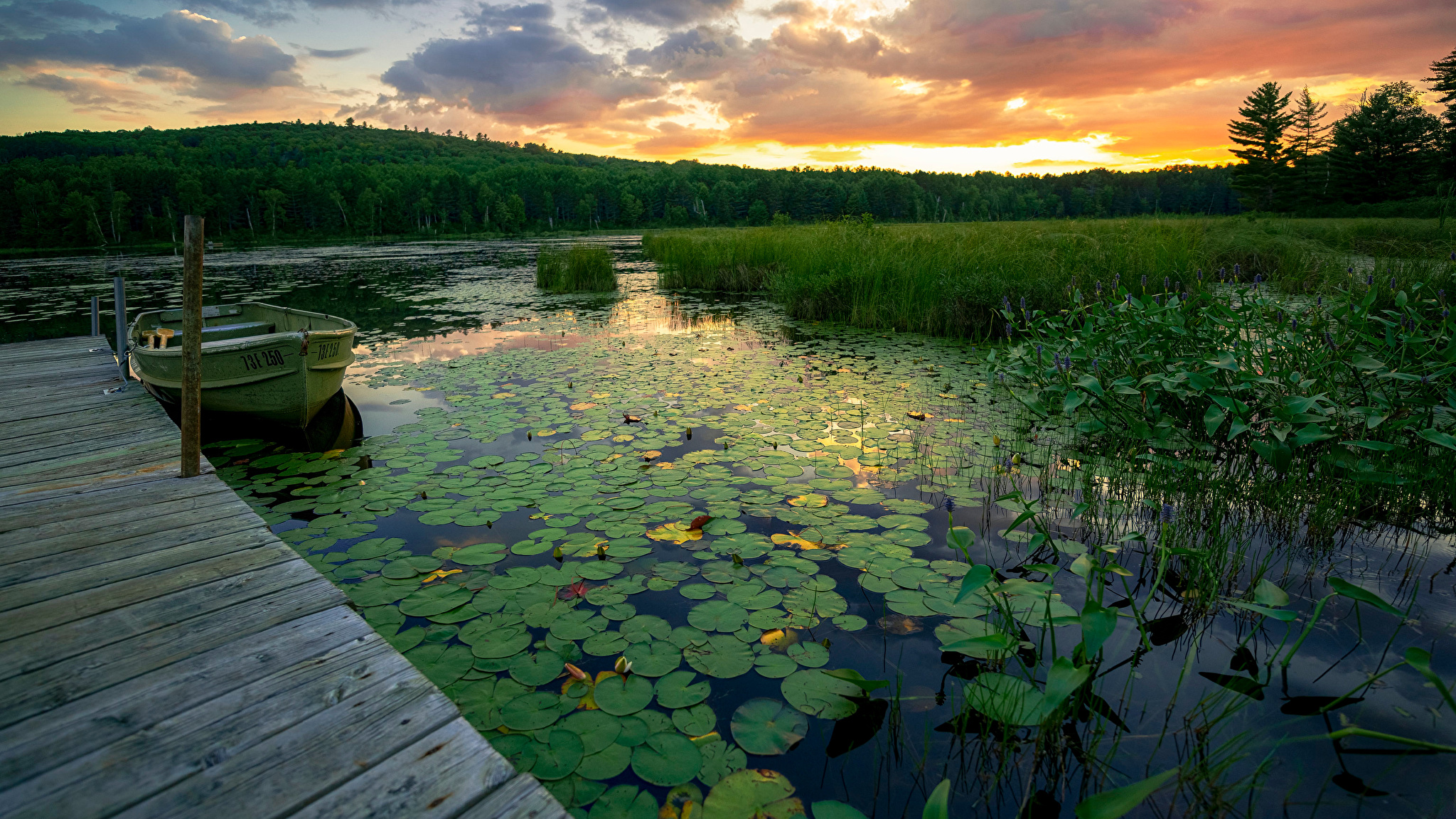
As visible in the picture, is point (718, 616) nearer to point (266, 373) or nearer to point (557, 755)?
point (557, 755)

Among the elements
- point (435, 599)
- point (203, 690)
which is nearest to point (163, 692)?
point (203, 690)

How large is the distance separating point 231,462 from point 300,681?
3.65 metres

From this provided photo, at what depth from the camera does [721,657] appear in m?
2.19

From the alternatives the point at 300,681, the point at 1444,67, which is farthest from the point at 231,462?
the point at 1444,67

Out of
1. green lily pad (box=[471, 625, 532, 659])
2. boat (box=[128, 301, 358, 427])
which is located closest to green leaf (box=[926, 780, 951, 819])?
green lily pad (box=[471, 625, 532, 659])

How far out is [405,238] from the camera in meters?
56.2

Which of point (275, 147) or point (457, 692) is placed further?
point (275, 147)

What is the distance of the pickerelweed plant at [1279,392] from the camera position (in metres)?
2.81

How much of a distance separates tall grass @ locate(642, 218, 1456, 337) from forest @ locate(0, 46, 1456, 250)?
2159 mm

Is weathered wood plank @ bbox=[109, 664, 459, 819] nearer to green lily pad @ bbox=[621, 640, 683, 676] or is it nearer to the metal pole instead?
green lily pad @ bbox=[621, 640, 683, 676]

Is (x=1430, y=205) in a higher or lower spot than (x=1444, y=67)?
lower

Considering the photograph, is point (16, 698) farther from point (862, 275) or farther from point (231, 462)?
point (862, 275)

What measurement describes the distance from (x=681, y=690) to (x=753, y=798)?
0.47 metres

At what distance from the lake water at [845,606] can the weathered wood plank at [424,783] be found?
387 mm
